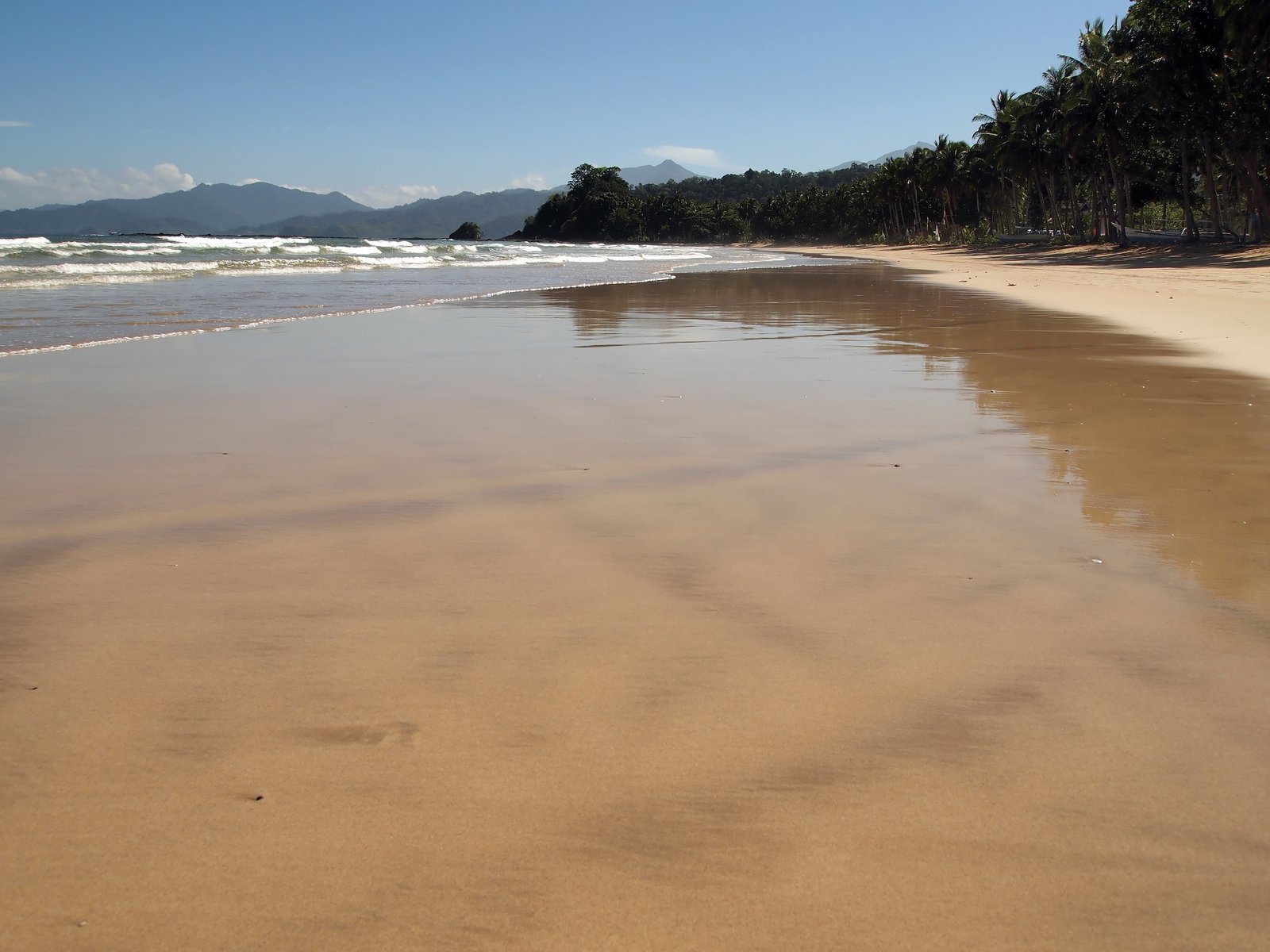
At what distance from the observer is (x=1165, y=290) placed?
719 inches

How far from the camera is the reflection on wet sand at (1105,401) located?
355 cm

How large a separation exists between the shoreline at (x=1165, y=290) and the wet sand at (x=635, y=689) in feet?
17.4

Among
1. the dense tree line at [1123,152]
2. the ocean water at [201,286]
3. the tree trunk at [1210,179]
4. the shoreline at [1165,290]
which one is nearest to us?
the shoreline at [1165,290]

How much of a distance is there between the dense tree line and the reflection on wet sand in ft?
75.8

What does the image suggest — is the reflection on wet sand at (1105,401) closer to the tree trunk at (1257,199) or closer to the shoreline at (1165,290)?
the shoreline at (1165,290)

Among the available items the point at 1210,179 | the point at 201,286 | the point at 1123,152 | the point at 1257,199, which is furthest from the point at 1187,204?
the point at 201,286

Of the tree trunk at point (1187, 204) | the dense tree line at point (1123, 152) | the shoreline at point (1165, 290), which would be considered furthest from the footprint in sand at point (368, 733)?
the tree trunk at point (1187, 204)

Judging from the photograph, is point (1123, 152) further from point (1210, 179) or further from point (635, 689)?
point (635, 689)

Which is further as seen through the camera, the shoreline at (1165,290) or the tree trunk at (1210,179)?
the tree trunk at (1210,179)

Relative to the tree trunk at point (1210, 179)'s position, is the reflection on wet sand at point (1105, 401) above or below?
below

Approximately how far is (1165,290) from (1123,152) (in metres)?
32.2

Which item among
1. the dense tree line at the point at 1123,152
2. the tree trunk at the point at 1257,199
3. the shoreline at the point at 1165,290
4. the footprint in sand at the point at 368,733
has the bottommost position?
the footprint in sand at the point at 368,733

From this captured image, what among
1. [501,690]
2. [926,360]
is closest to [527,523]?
[501,690]

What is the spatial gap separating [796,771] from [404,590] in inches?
56.7
